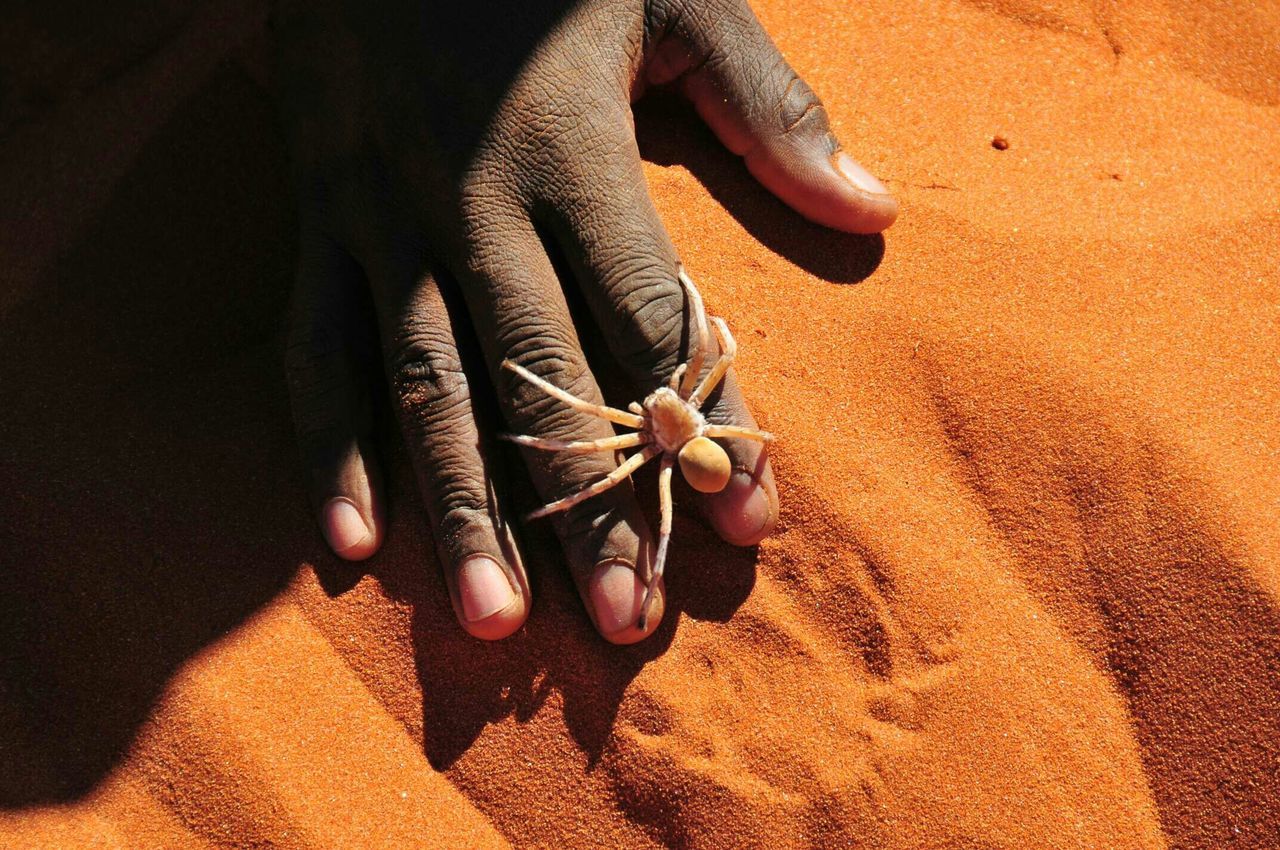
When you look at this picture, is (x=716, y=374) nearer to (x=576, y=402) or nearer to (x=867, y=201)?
(x=576, y=402)

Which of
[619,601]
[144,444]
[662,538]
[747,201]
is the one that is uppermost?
[747,201]

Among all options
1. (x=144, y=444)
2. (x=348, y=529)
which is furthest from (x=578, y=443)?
(x=144, y=444)

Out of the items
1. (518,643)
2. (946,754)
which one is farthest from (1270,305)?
(518,643)

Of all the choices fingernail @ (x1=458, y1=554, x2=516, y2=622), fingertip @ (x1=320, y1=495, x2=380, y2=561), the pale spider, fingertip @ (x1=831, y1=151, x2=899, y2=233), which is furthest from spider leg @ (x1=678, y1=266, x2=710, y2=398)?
fingertip @ (x1=320, y1=495, x2=380, y2=561)

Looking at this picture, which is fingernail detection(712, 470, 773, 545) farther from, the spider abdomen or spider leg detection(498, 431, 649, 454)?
spider leg detection(498, 431, 649, 454)

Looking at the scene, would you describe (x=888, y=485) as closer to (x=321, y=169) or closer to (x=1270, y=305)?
(x=1270, y=305)

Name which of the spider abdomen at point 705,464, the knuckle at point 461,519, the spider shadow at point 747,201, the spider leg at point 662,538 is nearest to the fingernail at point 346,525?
the knuckle at point 461,519

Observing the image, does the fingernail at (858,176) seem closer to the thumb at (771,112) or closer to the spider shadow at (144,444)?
the thumb at (771,112)
